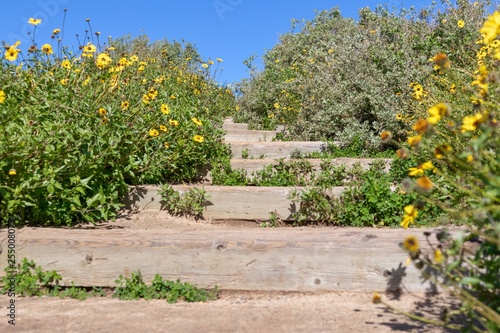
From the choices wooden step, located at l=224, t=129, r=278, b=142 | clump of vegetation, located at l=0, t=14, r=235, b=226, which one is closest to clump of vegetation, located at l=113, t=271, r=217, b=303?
clump of vegetation, located at l=0, t=14, r=235, b=226

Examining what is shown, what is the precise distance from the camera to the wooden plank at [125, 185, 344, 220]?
480cm

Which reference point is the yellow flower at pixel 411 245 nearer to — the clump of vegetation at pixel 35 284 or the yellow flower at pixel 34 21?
the clump of vegetation at pixel 35 284

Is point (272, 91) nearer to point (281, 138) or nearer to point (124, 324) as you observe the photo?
point (281, 138)

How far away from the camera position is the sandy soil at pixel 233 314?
2896mm

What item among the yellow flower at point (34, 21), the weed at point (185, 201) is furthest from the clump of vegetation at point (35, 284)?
the yellow flower at point (34, 21)

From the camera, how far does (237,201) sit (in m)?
4.89

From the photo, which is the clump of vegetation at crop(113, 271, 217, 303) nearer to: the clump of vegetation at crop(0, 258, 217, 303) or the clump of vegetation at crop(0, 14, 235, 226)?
the clump of vegetation at crop(0, 258, 217, 303)

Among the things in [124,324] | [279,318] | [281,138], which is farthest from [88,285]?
[281,138]

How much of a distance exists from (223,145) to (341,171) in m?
1.54

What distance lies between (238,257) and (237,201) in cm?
149

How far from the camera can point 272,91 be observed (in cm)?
1083

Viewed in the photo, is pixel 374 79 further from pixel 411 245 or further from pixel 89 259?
pixel 411 245

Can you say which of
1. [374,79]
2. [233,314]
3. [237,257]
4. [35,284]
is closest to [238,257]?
[237,257]

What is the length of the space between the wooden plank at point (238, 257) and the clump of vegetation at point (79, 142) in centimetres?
43
